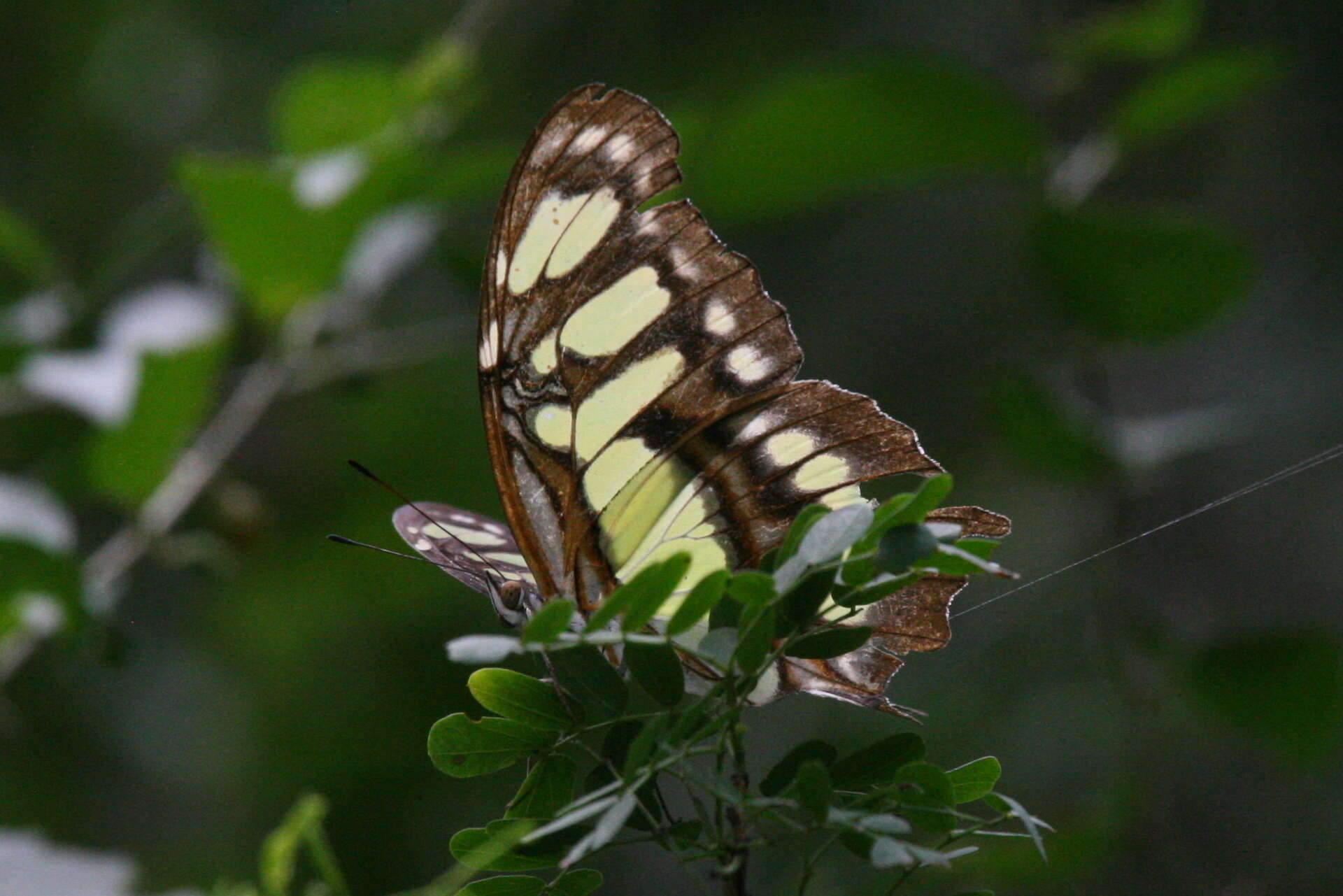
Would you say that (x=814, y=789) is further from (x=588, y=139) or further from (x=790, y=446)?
(x=588, y=139)

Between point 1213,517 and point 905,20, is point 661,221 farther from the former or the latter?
point 905,20

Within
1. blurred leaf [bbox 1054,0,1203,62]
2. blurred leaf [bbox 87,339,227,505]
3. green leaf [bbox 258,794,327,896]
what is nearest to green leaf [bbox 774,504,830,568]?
green leaf [bbox 258,794,327,896]

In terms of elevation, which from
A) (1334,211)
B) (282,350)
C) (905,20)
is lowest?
(282,350)

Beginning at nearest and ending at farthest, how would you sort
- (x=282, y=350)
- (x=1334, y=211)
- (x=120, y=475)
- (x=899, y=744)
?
(x=899, y=744) → (x=120, y=475) → (x=282, y=350) → (x=1334, y=211)

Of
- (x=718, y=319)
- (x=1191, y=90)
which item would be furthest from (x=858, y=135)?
(x=718, y=319)

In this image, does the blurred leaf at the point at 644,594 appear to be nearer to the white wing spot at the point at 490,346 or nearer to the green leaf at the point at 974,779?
the green leaf at the point at 974,779

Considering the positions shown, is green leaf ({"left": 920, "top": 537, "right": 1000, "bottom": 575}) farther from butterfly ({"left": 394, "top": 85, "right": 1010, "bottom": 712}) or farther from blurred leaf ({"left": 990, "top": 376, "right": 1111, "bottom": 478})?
blurred leaf ({"left": 990, "top": 376, "right": 1111, "bottom": 478})

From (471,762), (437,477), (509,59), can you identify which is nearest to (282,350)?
(437,477)
